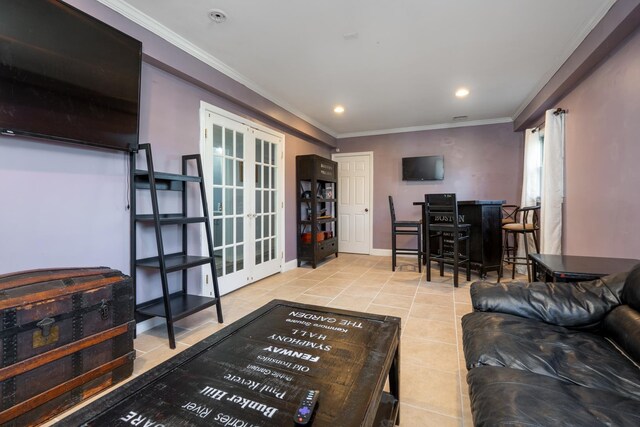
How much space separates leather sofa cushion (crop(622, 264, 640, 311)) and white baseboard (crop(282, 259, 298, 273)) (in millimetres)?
3842

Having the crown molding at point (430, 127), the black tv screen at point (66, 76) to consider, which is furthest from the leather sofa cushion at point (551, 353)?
the crown molding at point (430, 127)

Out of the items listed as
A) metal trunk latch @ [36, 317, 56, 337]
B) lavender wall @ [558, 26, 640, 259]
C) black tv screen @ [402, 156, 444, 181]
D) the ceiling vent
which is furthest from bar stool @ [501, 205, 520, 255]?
metal trunk latch @ [36, 317, 56, 337]

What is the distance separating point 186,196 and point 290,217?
7.11 ft

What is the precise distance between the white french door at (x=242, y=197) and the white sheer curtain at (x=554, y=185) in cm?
346

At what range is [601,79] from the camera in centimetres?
256

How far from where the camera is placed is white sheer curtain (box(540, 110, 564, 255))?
10.9 ft

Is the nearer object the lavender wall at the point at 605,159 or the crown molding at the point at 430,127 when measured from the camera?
the lavender wall at the point at 605,159

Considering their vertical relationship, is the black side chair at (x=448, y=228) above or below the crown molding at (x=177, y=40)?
below

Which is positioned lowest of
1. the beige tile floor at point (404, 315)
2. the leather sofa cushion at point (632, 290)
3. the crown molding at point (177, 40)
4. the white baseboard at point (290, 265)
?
the beige tile floor at point (404, 315)

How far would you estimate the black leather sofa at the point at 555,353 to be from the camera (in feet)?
2.97

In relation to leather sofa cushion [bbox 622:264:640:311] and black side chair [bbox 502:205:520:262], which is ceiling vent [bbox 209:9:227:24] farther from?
black side chair [bbox 502:205:520:262]

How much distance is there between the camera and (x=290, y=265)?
4.84 meters

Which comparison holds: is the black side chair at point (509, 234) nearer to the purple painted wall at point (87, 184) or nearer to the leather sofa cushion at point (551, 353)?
the leather sofa cushion at point (551, 353)

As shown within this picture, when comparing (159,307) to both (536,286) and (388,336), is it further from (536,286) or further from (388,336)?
(536,286)
